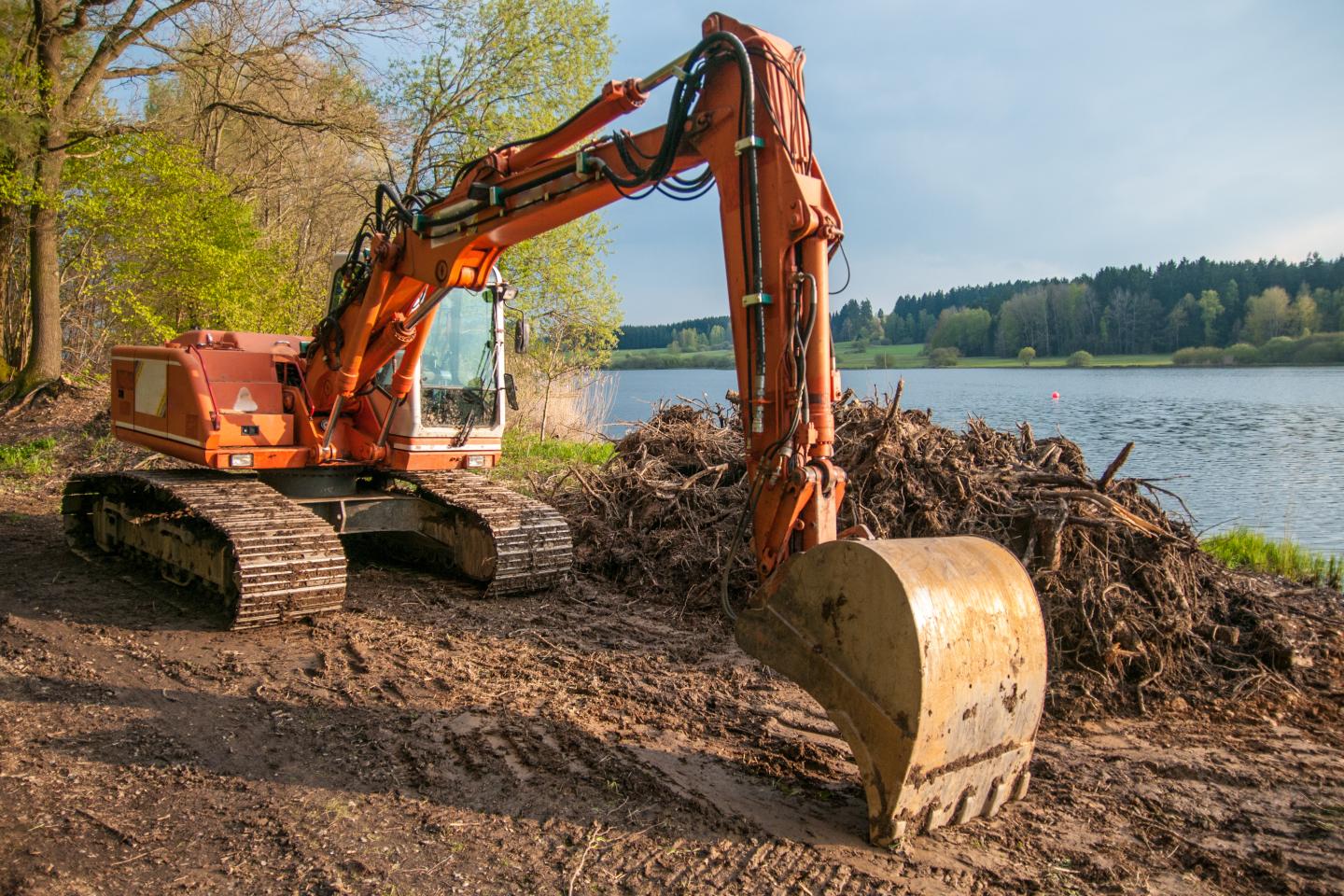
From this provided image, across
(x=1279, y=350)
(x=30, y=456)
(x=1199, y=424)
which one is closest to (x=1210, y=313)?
(x=1279, y=350)

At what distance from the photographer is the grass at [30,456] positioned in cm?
1180

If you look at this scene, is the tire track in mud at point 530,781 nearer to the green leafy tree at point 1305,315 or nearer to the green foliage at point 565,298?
the green foliage at point 565,298

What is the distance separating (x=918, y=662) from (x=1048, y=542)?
3099 millimetres

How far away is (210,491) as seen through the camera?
21.2ft

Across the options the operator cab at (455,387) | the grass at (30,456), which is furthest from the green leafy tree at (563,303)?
the operator cab at (455,387)

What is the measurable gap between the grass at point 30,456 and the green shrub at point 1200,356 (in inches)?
1399

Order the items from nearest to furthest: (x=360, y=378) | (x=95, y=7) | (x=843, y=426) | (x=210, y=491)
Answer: (x=210, y=491)
(x=360, y=378)
(x=843, y=426)
(x=95, y=7)

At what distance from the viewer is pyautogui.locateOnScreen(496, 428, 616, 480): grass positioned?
41.8 ft

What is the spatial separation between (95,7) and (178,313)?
4933 mm

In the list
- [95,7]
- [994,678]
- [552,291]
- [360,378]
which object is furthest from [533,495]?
[95,7]

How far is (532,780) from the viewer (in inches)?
149

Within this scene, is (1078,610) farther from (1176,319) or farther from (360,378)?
(1176,319)

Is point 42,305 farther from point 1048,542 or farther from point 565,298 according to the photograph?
point 1048,542

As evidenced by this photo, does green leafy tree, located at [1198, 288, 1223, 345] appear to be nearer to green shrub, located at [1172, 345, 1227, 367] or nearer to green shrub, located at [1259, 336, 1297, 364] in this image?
green shrub, located at [1172, 345, 1227, 367]
